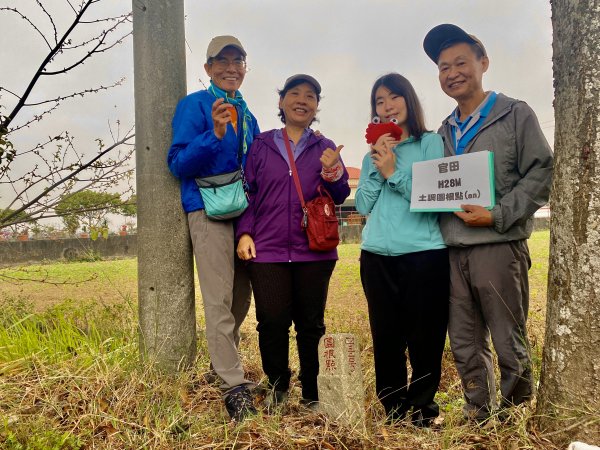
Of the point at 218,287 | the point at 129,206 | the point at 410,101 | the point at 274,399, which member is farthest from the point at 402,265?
the point at 129,206

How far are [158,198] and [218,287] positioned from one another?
703 mm

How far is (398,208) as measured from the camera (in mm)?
2625

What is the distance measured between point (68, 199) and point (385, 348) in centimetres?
312

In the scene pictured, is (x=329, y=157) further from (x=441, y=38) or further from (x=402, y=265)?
(x=441, y=38)

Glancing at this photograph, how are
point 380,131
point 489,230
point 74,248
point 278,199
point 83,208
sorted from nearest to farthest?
point 489,230 < point 380,131 < point 278,199 < point 83,208 < point 74,248

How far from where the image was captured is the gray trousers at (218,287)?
269 cm

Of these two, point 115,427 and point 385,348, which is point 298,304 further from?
point 115,427

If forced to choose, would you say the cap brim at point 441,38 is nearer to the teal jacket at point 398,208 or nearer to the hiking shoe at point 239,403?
the teal jacket at point 398,208

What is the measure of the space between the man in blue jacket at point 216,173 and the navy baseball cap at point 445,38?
1110 millimetres

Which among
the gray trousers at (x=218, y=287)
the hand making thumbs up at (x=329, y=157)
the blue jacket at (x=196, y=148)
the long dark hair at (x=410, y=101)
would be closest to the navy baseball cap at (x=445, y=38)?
the long dark hair at (x=410, y=101)

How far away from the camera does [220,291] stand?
8.91ft

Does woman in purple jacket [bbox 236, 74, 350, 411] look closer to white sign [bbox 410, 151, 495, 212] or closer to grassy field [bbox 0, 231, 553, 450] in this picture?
grassy field [bbox 0, 231, 553, 450]

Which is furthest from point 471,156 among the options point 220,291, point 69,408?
Result: point 69,408

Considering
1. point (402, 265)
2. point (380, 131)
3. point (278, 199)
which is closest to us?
point (402, 265)
